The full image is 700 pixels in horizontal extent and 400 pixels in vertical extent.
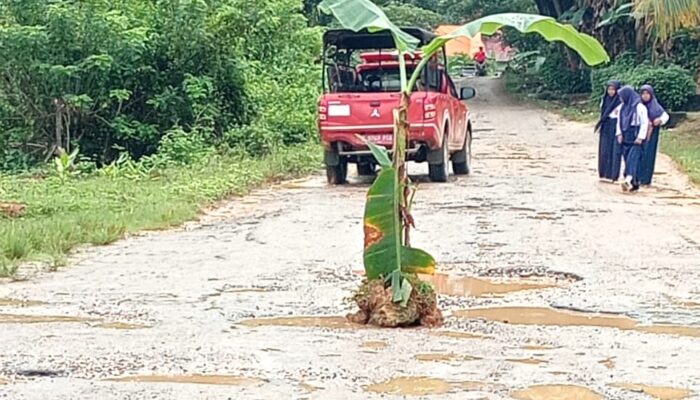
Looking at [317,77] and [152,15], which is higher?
[152,15]

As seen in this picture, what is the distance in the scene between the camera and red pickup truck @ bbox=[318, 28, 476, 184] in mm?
16969

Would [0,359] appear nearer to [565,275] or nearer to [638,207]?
[565,275]

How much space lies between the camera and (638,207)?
15.0 metres

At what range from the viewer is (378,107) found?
1692 centimetres

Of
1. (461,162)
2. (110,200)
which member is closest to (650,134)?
(461,162)

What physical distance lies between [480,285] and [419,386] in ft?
11.5

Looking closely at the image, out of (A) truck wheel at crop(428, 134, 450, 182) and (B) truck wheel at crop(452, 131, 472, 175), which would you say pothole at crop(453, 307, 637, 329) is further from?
(B) truck wheel at crop(452, 131, 472, 175)

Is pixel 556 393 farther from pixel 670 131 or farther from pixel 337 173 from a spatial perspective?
pixel 670 131

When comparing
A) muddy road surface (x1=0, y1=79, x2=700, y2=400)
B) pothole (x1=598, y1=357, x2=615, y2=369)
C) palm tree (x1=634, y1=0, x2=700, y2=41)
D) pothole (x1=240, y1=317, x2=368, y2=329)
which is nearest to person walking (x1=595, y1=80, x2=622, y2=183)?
muddy road surface (x1=0, y1=79, x2=700, y2=400)

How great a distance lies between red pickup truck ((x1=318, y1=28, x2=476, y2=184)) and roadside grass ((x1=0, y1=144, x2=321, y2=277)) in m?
1.65

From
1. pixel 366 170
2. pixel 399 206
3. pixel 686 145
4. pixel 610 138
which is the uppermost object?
pixel 399 206

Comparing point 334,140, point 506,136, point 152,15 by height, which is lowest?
point 506,136

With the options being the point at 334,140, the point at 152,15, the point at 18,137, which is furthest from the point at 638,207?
the point at 18,137

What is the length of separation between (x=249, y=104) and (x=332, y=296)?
51.2 feet
